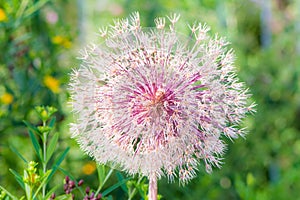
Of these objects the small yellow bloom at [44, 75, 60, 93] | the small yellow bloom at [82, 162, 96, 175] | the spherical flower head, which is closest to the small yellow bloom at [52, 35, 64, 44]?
the small yellow bloom at [44, 75, 60, 93]

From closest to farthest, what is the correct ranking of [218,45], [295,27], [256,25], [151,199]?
[151,199], [218,45], [295,27], [256,25]

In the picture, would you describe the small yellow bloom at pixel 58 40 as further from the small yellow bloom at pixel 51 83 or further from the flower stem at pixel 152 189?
the flower stem at pixel 152 189

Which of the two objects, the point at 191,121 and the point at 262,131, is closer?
the point at 191,121

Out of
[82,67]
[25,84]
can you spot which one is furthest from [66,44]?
[82,67]

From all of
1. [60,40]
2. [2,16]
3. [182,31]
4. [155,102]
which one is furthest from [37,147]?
[182,31]

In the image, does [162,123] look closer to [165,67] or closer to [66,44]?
[165,67]

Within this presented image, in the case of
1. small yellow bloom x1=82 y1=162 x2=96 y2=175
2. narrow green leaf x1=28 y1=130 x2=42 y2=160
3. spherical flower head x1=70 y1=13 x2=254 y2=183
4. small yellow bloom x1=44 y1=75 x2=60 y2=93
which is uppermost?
small yellow bloom x1=44 y1=75 x2=60 y2=93

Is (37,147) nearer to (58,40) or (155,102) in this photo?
(155,102)

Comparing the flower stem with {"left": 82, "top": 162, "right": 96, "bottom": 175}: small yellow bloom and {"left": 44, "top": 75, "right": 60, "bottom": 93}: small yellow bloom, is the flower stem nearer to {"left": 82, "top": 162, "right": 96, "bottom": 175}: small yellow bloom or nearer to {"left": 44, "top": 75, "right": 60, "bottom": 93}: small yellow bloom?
{"left": 82, "top": 162, "right": 96, "bottom": 175}: small yellow bloom

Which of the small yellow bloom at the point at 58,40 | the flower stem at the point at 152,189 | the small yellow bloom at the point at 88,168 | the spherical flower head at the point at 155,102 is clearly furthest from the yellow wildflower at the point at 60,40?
the flower stem at the point at 152,189
